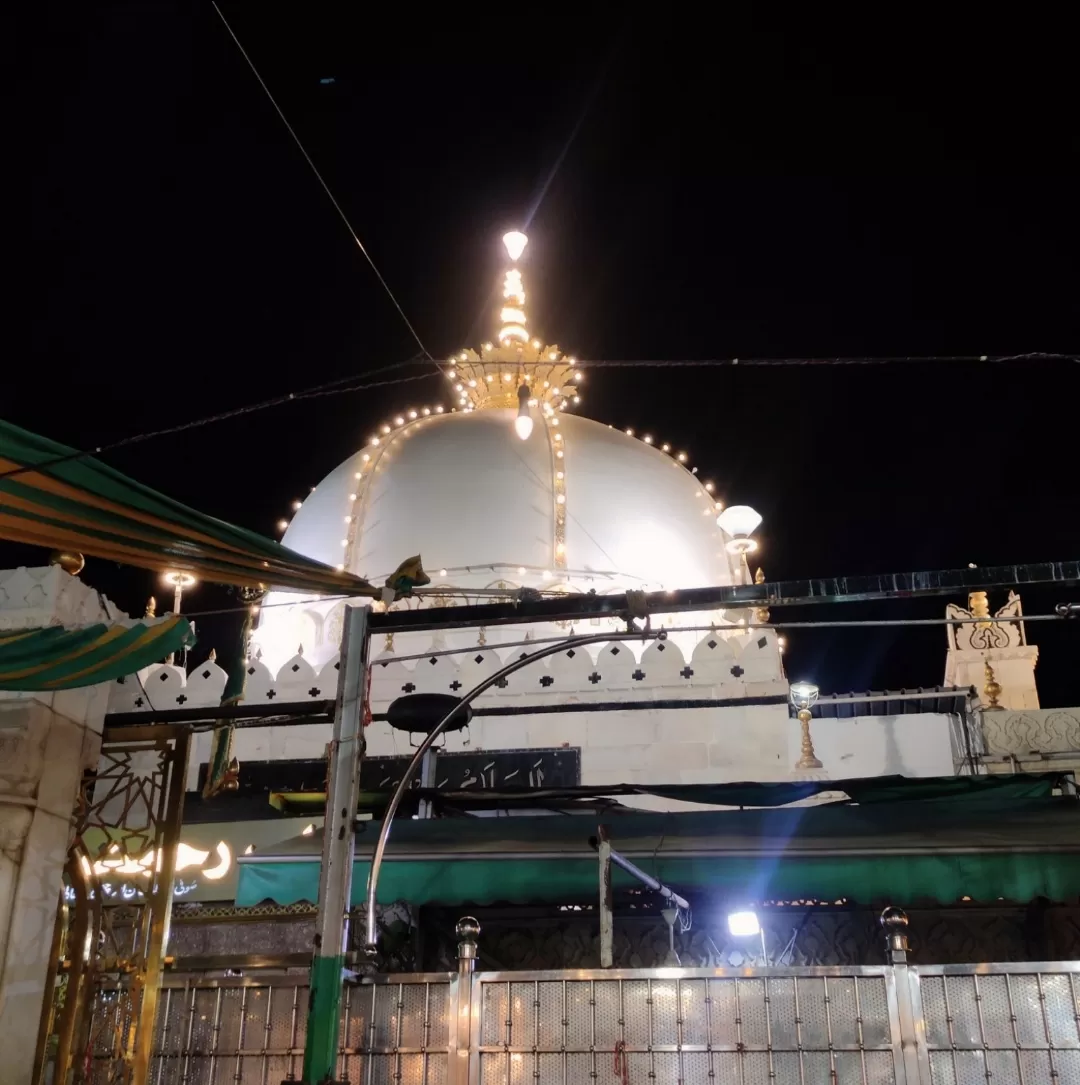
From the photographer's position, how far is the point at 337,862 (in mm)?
5934

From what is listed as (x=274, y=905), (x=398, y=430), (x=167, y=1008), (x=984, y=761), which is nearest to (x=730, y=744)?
(x=984, y=761)

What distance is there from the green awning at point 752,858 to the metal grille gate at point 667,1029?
1435 mm

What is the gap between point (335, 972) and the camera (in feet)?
18.8

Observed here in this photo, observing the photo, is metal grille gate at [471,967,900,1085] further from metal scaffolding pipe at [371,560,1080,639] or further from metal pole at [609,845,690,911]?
metal scaffolding pipe at [371,560,1080,639]

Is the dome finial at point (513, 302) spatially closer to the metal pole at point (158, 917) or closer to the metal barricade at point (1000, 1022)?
the metal pole at point (158, 917)

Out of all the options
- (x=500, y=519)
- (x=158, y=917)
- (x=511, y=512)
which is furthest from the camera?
(x=511, y=512)

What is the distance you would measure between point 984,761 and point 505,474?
871 cm

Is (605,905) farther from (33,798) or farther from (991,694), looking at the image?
(991,694)

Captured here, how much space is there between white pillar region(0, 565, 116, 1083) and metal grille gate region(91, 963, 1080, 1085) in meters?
1.04

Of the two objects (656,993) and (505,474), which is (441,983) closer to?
(656,993)

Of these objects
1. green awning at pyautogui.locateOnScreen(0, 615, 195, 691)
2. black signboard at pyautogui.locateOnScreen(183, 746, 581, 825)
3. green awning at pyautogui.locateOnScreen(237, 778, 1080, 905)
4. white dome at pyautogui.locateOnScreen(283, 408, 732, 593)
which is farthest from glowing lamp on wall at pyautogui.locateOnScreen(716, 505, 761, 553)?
green awning at pyautogui.locateOnScreen(0, 615, 195, 691)

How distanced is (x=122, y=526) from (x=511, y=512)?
437 inches

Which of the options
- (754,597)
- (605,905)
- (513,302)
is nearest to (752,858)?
(605,905)

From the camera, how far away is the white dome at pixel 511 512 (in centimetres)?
1730
